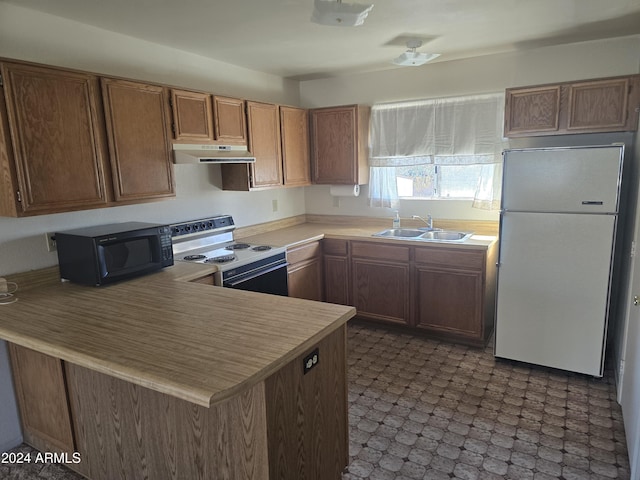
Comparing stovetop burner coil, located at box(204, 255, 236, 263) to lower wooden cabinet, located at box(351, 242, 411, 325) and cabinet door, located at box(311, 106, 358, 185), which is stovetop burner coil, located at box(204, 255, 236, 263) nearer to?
lower wooden cabinet, located at box(351, 242, 411, 325)

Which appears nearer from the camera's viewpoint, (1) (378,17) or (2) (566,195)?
(1) (378,17)

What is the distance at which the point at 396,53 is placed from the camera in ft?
11.5

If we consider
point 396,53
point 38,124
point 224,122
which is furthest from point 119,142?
point 396,53

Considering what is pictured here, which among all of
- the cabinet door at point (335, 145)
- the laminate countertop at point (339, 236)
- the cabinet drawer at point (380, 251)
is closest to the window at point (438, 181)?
the laminate countertop at point (339, 236)

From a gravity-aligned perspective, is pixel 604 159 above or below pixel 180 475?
above

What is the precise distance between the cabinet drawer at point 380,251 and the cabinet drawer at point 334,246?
93 mm

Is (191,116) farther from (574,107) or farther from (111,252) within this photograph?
(574,107)

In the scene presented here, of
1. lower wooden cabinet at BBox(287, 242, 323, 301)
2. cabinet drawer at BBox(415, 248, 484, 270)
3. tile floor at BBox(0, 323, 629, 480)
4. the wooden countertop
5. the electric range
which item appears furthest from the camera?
lower wooden cabinet at BBox(287, 242, 323, 301)

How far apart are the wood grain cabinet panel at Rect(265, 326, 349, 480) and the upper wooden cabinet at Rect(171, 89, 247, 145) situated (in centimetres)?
187

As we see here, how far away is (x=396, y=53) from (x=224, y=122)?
4.95ft

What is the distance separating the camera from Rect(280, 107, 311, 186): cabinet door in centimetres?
398

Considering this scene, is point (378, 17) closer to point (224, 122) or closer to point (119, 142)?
point (224, 122)

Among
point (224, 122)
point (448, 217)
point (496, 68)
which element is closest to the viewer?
point (224, 122)

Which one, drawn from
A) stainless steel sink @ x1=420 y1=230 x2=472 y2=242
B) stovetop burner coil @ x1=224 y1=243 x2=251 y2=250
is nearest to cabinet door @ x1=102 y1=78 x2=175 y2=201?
stovetop burner coil @ x1=224 y1=243 x2=251 y2=250
